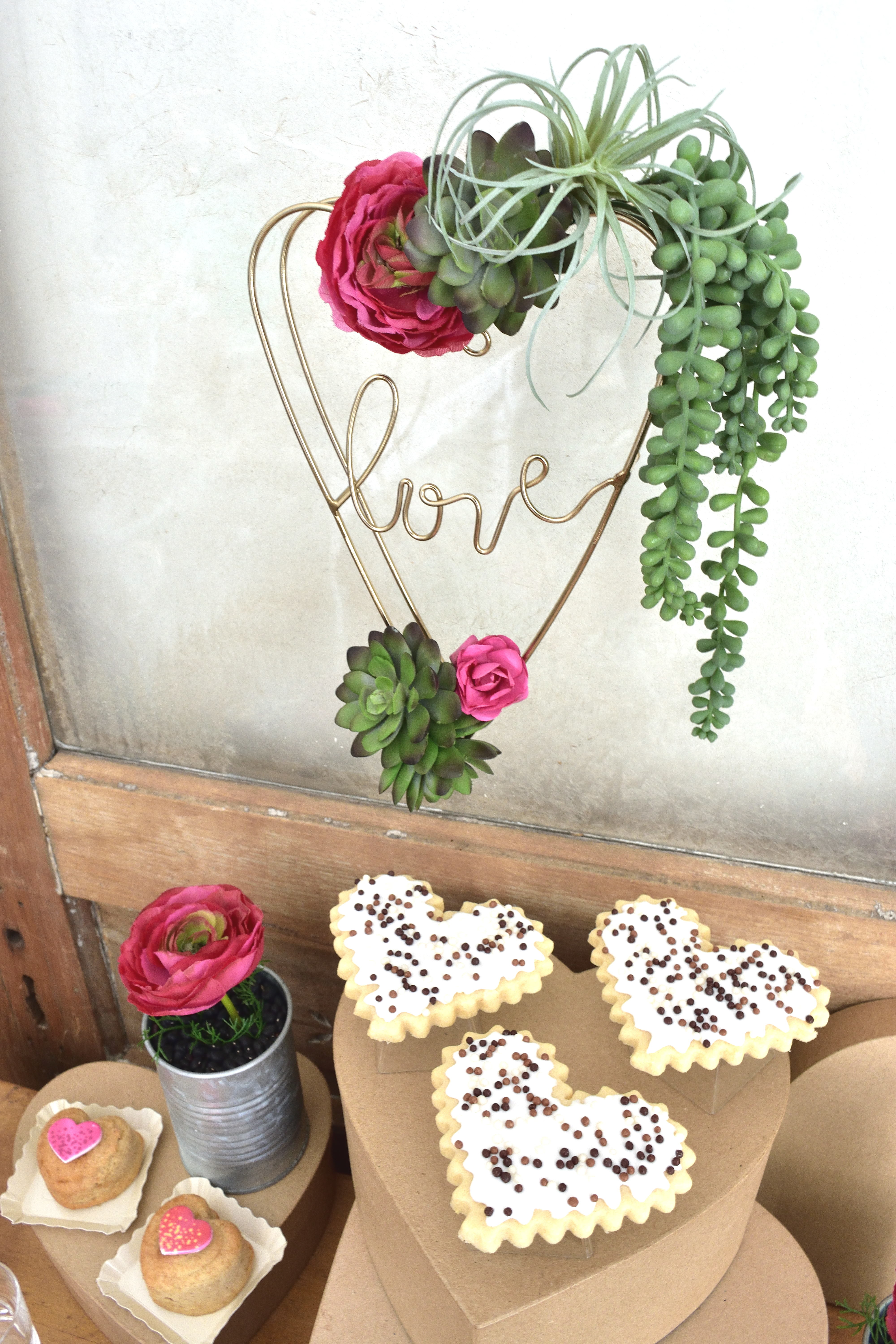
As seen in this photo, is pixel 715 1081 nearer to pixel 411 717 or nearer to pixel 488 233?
pixel 411 717

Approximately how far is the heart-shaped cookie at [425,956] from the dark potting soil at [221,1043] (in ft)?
0.48

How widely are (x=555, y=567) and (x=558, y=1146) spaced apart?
0.44m

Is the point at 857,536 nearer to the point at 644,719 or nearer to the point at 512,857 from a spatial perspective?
the point at 644,719

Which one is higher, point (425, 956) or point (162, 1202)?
point (425, 956)

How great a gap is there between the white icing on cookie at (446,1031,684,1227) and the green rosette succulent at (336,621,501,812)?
20cm

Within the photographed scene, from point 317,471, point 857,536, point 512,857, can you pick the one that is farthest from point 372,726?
point 857,536

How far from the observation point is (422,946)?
0.76 m

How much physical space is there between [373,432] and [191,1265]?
72cm

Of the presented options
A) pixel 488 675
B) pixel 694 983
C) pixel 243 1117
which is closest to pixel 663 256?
pixel 488 675

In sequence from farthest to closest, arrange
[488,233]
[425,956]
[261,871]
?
[261,871]
[425,956]
[488,233]

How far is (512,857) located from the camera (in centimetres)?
90

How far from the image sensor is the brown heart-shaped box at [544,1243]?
0.61 m

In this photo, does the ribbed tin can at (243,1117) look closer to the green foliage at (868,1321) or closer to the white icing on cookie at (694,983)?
the white icing on cookie at (694,983)

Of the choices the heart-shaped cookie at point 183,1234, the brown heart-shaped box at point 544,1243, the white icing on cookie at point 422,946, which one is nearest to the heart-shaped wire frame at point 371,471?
the white icing on cookie at point 422,946
